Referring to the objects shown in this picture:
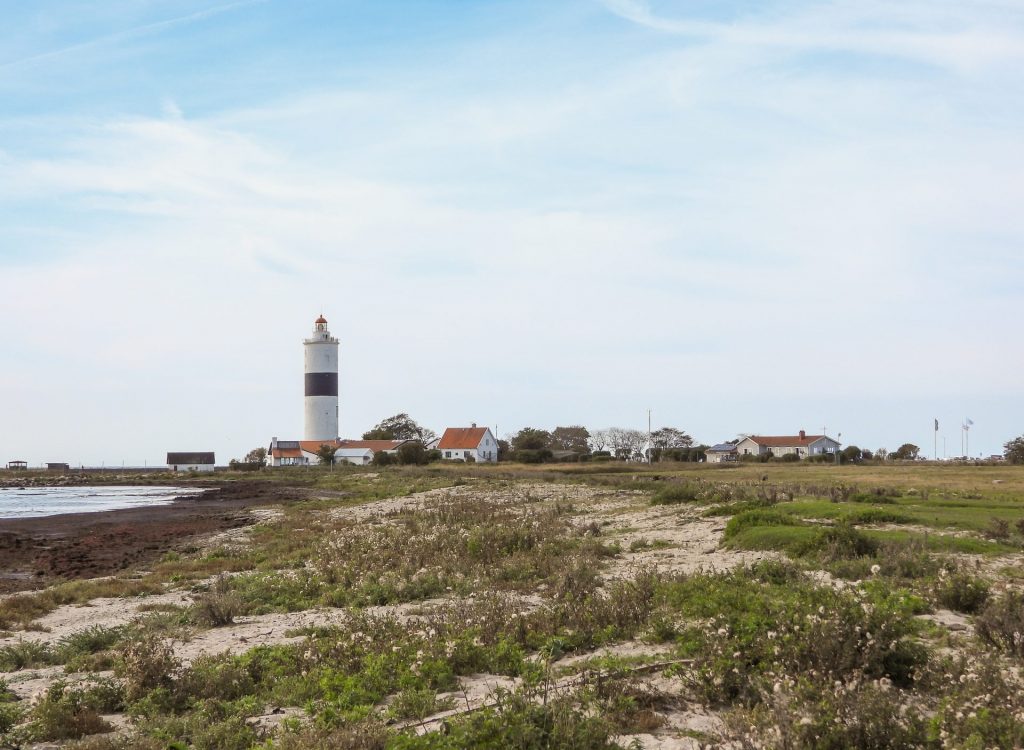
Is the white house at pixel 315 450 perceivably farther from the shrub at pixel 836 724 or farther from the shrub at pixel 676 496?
the shrub at pixel 836 724

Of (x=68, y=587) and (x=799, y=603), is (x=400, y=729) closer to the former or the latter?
(x=799, y=603)

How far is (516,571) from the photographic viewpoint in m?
16.4

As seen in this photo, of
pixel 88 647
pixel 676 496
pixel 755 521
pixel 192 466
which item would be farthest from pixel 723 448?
pixel 88 647

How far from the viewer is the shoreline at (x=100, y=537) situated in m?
23.8

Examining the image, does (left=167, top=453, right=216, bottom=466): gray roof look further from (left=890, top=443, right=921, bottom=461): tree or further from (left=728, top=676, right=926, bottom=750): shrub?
(left=728, top=676, right=926, bottom=750): shrub

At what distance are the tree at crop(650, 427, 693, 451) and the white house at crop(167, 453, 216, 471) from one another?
66.5 metres

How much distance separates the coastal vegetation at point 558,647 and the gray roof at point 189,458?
408 ft

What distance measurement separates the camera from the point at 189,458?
139625 millimetres

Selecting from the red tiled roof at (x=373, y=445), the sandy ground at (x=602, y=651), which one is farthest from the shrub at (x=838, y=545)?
the red tiled roof at (x=373, y=445)

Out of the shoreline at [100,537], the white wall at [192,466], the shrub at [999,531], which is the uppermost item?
the shrub at [999,531]

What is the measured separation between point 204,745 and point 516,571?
9.09 meters

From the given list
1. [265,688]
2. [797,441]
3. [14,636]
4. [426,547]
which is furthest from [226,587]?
[797,441]

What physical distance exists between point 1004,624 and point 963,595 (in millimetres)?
2175

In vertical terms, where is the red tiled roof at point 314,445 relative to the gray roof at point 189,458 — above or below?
above
